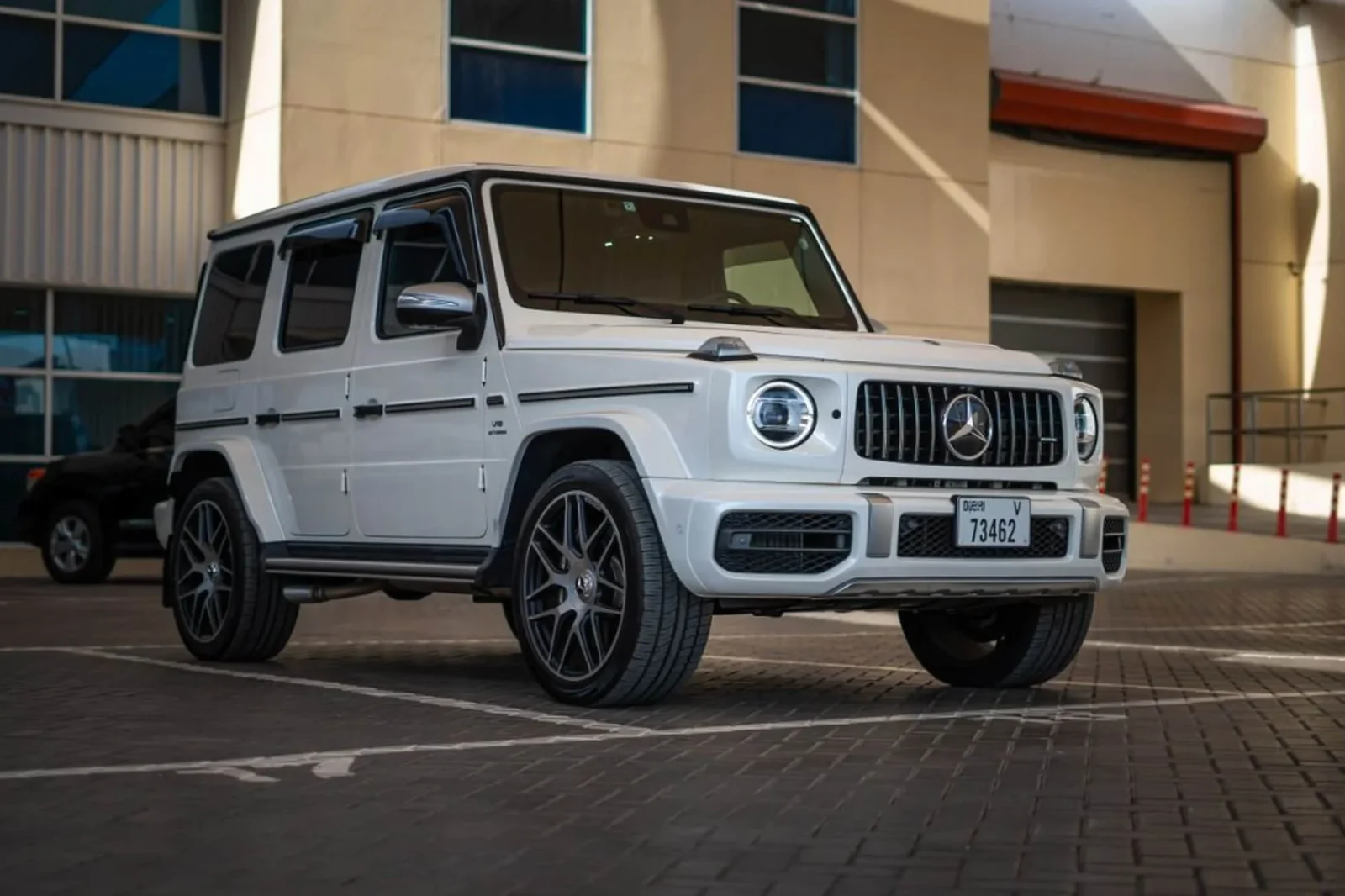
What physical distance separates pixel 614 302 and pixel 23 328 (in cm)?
1509

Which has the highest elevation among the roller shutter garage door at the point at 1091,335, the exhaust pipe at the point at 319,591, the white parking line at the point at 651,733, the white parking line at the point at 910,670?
the roller shutter garage door at the point at 1091,335

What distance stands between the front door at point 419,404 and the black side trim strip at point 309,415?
0.51ft

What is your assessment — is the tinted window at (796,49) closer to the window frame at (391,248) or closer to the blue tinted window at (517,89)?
the blue tinted window at (517,89)

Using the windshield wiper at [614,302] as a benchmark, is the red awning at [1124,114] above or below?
above

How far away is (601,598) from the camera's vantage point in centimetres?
787

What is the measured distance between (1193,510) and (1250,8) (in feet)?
28.0

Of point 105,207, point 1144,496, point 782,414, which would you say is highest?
point 105,207

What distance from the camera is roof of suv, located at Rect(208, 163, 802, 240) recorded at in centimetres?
902

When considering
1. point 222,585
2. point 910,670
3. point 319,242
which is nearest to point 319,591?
point 222,585

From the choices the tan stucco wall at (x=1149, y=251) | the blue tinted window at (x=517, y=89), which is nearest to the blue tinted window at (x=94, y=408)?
the blue tinted window at (x=517, y=89)

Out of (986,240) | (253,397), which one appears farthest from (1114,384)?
(253,397)

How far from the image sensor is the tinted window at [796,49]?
2556cm

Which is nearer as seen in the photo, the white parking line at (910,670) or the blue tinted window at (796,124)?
the white parking line at (910,670)

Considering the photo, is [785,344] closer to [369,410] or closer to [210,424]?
[369,410]
